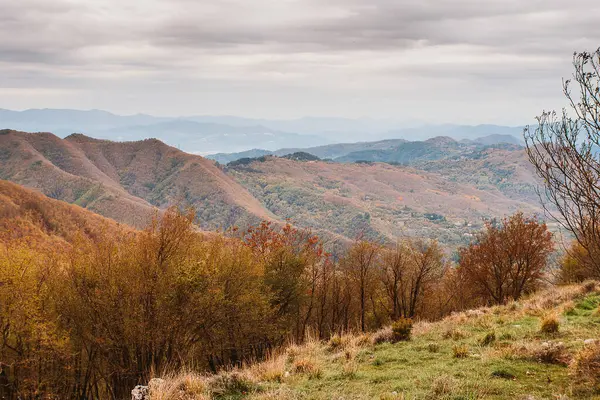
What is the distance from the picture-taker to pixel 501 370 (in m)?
10.4

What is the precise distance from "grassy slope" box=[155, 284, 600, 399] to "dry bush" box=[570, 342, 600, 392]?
0.64 ft

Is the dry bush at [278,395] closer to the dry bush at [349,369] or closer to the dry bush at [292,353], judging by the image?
the dry bush at [349,369]

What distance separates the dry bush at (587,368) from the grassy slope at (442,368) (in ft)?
0.64

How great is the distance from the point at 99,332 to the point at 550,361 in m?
19.9

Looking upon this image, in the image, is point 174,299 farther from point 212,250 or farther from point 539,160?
point 539,160

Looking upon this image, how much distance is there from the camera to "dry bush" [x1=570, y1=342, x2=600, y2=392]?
8.93 m

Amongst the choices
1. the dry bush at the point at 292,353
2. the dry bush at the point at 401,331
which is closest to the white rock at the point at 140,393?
the dry bush at the point at 292,353

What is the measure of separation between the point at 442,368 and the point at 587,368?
339 centimetres

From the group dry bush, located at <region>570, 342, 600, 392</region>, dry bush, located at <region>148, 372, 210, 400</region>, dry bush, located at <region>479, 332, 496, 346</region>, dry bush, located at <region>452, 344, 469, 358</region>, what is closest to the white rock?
dry bush, located at <region>148, 372, 210, 400</region>

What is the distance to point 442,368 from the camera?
11.6m

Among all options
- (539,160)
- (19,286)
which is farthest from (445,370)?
(19,286)

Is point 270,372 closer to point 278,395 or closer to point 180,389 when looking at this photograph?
point 278,395

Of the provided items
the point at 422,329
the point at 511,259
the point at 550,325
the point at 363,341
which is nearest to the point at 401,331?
the point at 363,341

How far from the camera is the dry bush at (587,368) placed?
893 centimetres
